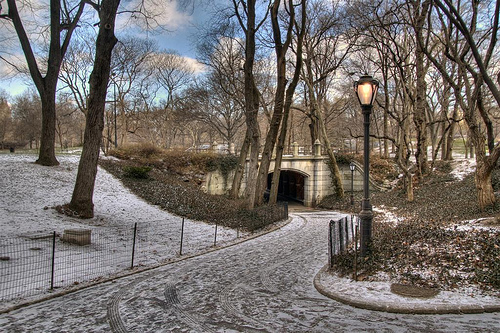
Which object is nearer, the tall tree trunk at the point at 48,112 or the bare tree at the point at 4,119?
the tall tree trunk at the point at 48,112

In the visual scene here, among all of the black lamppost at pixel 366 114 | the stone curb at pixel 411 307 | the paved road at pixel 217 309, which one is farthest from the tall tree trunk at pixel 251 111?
the stone curb at pixel 411 307

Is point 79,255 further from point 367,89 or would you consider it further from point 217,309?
point 367,89

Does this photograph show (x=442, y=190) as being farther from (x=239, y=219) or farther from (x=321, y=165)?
(x=239, y=219)

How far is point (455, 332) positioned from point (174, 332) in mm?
3648

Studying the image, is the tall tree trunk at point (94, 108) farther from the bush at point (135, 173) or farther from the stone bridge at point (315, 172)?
the stone bridge at point (315, 172)

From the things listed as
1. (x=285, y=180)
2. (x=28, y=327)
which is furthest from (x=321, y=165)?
(x=28, y=327)

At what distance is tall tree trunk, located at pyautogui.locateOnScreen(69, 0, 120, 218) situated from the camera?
11664 millimetres

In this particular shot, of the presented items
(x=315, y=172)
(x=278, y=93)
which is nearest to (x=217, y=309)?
(x=278, y=93)

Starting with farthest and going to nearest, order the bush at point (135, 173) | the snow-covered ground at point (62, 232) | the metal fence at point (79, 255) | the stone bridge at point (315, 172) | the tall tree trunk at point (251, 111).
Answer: the stone bridge at point (315, 172), the bush at point (135, 173), the tall tree trunk at point (251, 111), the snow-covered ground at point (62, 232), the metal fence at point (79, 255)

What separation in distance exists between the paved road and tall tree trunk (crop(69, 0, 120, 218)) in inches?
229

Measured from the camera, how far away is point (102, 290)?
6.17 m

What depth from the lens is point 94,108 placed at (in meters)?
11.8

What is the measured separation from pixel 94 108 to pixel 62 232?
15.2 ft

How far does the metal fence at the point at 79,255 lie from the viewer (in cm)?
623
